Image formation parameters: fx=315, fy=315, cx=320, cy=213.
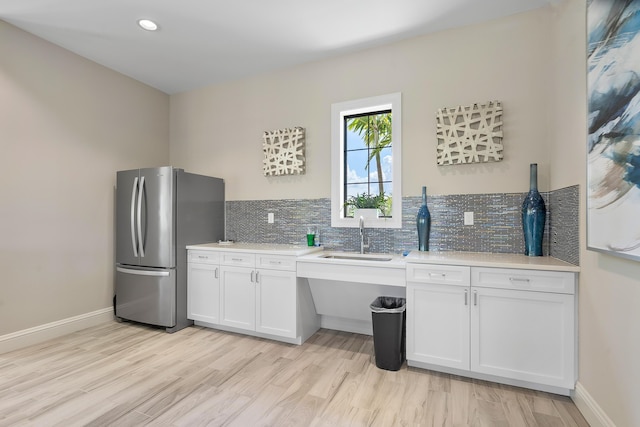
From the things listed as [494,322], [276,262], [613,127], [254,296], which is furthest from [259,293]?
[613,127]

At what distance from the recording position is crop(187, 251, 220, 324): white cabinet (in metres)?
3.14

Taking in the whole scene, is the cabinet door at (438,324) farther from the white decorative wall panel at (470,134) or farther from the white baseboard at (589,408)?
the white decorative wall panel at (470,134)

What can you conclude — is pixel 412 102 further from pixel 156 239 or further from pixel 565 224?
pixel 156 239

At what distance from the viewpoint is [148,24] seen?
2711mm

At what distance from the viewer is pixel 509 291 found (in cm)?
205

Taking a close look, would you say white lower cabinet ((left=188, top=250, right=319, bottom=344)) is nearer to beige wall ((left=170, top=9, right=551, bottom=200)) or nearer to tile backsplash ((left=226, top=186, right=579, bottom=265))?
tile backsplash ((left=226, top=186, right=579, bottom=265))

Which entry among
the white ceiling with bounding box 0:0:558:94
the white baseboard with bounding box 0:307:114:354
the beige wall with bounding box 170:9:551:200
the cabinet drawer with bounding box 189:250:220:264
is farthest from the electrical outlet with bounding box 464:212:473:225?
the white baseboard with bounding box 0:307:114:354

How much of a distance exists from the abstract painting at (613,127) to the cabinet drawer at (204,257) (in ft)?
9.51

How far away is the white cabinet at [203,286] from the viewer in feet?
10.3

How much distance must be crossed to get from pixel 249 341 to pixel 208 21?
2.85 m

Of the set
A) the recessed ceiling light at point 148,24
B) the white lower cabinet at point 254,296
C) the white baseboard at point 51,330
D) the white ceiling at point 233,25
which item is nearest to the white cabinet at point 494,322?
the white lower cabinet at point 254,296

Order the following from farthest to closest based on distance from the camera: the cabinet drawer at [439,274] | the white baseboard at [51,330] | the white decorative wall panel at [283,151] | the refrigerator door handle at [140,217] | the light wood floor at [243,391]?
the white decorative wall panel at [283,151], the refrigerator door handle at [140,217], the white baseboard at [51,330], the cabinet drawer at [439,274], the light wood floor at [243,391]

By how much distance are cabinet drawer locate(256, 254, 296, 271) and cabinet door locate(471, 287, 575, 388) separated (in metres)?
1.44

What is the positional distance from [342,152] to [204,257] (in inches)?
70.2
